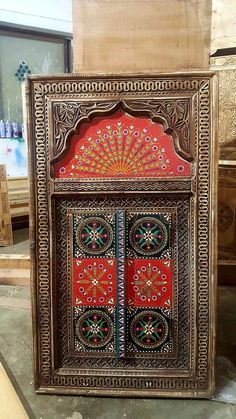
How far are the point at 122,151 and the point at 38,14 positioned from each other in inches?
171

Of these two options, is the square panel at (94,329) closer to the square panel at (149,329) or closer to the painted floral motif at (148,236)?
the square panel at (149,329)

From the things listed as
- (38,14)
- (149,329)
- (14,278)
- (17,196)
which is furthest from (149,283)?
(38,14)

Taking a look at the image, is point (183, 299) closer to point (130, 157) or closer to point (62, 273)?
point (62, 273)

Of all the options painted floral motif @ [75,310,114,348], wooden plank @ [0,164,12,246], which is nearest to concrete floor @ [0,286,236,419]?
painted floral motif @ [75,310,114,348]

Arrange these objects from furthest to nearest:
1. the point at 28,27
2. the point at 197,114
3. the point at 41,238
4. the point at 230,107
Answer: the point at 28,27 → the point at 230,107 → the point at 41,238 → the point at 197,114

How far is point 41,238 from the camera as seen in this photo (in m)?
1.66

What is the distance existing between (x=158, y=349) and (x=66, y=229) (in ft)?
2.32

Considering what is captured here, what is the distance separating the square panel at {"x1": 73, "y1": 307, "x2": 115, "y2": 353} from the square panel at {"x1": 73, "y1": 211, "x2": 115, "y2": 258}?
0.87ft

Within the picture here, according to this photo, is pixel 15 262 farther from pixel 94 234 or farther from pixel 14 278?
pixel 94 234

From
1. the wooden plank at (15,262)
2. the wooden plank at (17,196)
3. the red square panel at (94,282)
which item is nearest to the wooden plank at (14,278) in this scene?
the wooden plank at (15,262)

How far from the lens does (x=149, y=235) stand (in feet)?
5.41

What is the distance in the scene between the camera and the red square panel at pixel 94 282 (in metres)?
1.68

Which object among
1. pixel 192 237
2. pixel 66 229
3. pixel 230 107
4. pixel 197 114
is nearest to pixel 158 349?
pixel 192 237

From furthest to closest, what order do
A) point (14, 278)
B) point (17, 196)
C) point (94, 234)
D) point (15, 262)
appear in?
point (17, 196) < point (15, 262) < point (14, 278) < point (94, 234)
